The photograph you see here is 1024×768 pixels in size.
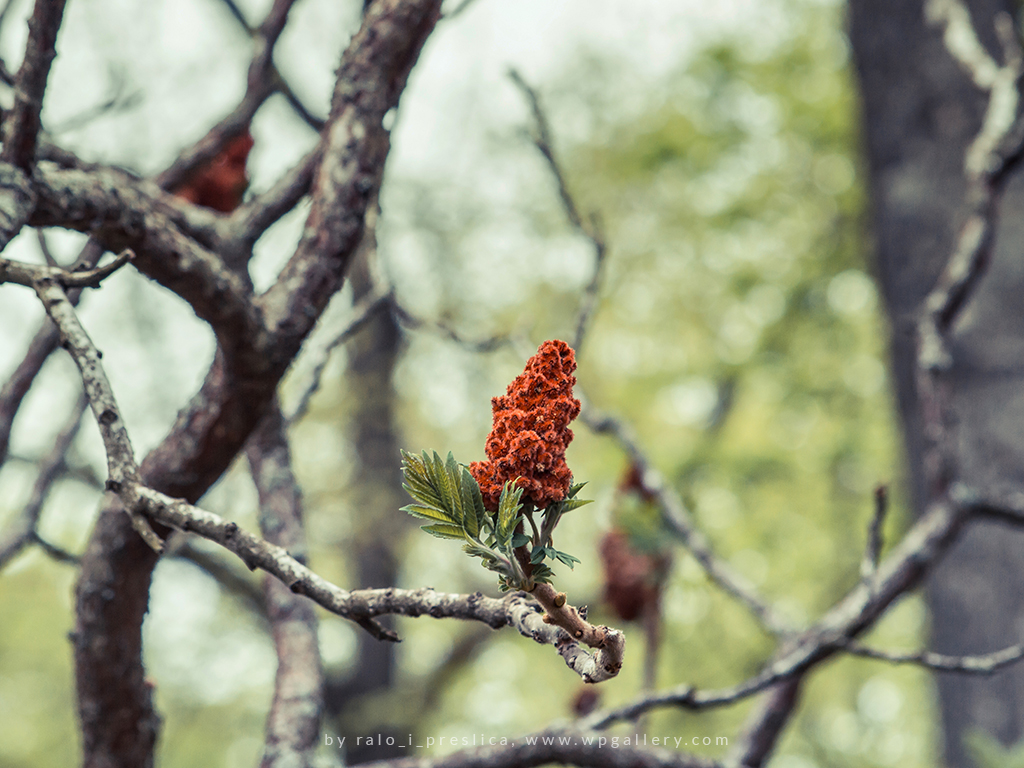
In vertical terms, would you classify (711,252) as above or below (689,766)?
above

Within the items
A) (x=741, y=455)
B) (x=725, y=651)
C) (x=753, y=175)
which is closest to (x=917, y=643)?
(x=725, y=651)

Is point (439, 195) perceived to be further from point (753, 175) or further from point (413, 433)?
point (753, 175)

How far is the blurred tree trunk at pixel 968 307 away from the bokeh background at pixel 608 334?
7.40ft

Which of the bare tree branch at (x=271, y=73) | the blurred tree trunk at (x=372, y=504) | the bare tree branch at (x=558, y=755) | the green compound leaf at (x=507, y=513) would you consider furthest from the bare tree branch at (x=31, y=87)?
the blurred tree trunk at (x=372, y=504)

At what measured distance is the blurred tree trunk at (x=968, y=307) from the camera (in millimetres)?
4355

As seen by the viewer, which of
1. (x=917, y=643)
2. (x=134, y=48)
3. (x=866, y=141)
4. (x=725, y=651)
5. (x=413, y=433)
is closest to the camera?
(x=866, y=141)

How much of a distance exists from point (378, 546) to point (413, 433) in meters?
1.63

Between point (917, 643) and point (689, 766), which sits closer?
point (689, 766)

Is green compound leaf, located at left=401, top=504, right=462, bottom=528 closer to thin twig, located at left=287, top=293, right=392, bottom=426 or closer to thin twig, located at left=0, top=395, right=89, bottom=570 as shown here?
thin twig, located at left=287, top=293, right=392, bottom=426

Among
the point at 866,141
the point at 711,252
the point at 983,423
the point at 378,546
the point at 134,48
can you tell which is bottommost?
the point at 983,423

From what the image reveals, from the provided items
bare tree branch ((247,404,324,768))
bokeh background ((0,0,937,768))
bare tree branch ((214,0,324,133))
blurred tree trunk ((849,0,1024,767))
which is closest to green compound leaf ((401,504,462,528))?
bare tree branch ((247,404,324,768))

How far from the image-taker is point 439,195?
8.98 m

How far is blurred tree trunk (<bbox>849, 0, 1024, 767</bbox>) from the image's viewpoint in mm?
4355

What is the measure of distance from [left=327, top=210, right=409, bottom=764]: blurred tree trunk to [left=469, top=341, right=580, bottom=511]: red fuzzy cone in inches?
250
